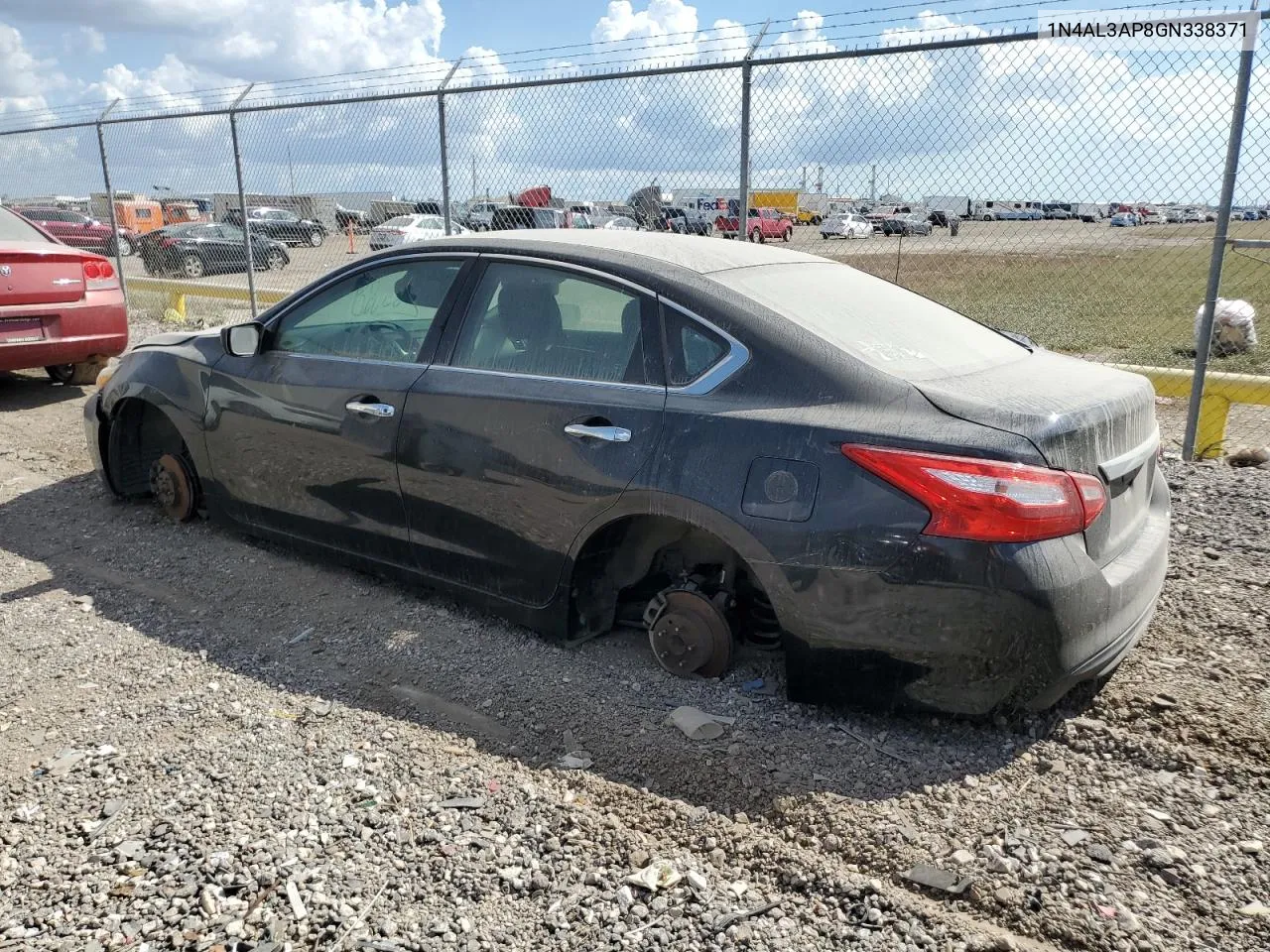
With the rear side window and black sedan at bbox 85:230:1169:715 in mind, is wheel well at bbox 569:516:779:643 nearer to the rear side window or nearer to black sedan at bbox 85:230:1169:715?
black sedan at bbox 85:230:1169:715

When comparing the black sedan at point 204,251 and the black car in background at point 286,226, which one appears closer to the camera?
the black car in background at point 286,226

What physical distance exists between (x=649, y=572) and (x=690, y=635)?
29cm

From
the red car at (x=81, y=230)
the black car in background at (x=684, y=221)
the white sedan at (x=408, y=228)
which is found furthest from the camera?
the red car at (x=81, y=230)

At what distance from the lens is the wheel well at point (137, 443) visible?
209 inches

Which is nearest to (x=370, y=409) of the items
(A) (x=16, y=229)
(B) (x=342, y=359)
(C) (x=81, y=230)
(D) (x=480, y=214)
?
(B) (x=342, y=359)

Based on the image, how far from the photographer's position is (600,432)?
3.33 meters

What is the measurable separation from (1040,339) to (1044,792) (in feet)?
33.1

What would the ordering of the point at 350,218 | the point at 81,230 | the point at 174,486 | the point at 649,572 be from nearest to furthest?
the point at 649,572 < the point at 174,486 < the point at 350,218 < the point at 81,230

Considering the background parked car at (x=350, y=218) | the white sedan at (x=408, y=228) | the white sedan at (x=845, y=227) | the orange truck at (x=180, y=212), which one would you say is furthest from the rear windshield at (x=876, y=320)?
the orange truck at (x=180, y=212)

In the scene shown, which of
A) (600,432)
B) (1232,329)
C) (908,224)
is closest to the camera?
(600,432)

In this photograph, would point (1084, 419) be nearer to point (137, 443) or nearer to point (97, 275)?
point (137, 443)

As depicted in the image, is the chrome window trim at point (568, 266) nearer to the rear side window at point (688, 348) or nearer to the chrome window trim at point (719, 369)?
the rear side window at point (688, 348)

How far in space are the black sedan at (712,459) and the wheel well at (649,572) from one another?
0.01 metres

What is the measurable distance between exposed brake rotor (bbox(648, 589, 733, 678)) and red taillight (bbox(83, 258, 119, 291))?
677 centimetres
